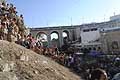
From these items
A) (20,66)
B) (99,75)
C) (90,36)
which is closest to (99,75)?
(99,75)

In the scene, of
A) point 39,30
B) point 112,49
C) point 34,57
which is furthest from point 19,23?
point 39,30

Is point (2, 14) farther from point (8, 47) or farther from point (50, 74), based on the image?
point (50, 74)

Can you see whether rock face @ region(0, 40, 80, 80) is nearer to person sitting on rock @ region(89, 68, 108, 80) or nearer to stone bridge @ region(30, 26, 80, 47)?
person sitting on rock @ region(89, 68, 108, 80)

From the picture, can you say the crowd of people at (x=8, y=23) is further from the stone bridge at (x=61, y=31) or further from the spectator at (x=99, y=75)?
the stone bridge at (x=61, y=31)

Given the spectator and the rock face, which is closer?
the spectator

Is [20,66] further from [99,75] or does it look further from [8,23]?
[99,75]

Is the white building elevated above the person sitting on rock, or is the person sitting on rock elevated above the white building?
the white building

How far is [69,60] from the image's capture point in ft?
77.8

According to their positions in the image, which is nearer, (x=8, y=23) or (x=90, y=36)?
(x=8, y=23)

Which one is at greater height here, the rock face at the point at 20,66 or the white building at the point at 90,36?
the white building at the point at 90,36

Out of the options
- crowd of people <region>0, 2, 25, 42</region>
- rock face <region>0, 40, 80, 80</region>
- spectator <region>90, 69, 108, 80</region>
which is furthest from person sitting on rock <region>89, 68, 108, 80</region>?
crowd of people <region>0, 2, 25, 42</region>

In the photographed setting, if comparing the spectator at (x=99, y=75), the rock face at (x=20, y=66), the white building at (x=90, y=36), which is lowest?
the rock face at (x=20, y=66)

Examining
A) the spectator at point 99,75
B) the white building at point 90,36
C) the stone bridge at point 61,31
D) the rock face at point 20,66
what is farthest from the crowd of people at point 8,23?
the stone bridge at point 61,31

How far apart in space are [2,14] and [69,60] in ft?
28.6
